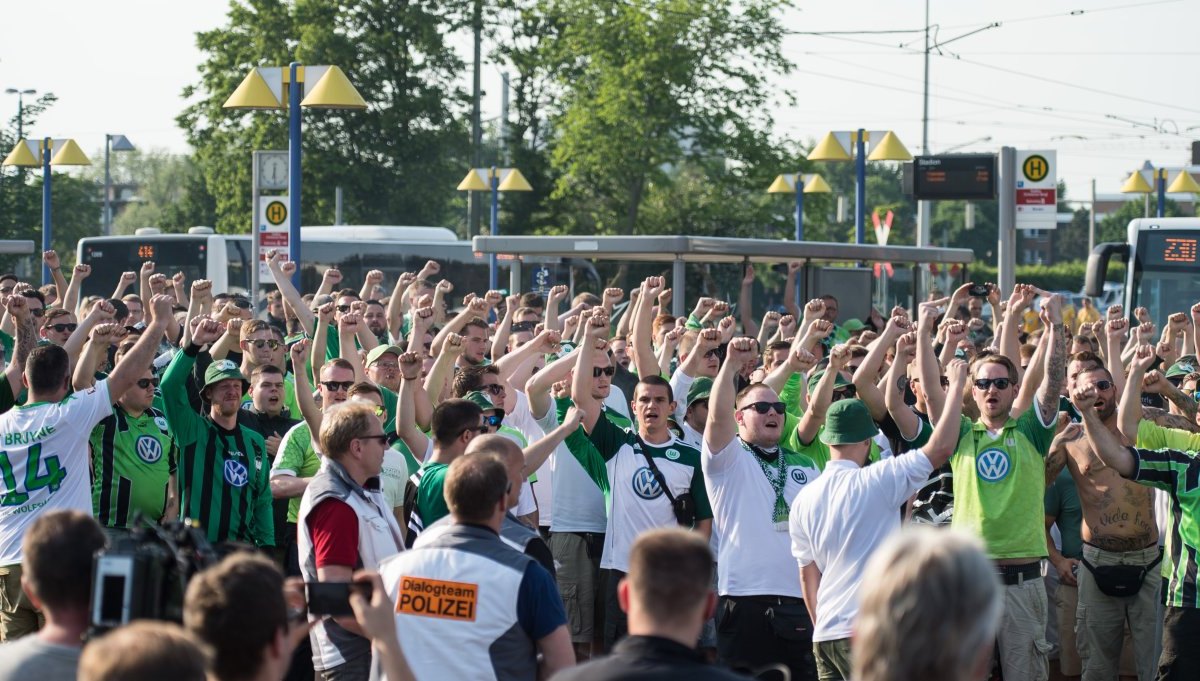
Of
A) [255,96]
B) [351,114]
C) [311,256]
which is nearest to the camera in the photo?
[255,96]

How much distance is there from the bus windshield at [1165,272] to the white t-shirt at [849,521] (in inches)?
511

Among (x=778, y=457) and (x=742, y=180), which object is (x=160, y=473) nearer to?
(x=778, y=457)

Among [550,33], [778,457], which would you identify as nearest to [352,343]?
[778,457]

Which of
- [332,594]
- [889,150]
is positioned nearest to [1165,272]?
[889,150]

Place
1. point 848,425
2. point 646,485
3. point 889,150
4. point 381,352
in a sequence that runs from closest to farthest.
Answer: point 848,425 < point 646,485 < point 381,352 < point 889,150

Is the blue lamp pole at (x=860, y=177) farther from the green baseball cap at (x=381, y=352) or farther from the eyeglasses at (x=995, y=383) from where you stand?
the eyeglasses at (x=995, y=383)

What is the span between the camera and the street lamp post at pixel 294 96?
15062 mm

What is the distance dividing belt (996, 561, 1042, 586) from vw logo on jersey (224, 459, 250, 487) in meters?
3.69

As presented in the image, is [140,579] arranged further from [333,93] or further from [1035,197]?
[1035,197]

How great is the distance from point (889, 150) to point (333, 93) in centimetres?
1095

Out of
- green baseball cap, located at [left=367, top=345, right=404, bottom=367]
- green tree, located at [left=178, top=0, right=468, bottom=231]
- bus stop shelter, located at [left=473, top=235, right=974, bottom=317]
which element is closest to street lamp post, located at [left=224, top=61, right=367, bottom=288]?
bus stop shelter, located at [left=473, top=235, right=974, bottom=317]

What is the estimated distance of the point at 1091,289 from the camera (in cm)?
1761

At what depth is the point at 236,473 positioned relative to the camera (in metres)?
7.41

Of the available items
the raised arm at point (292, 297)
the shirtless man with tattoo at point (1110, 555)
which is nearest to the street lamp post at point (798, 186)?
the raised arm at point (292, 297)
